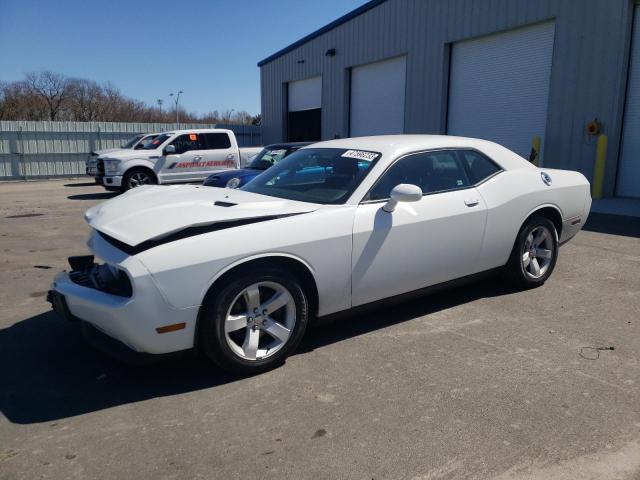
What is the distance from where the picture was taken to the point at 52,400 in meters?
3.17

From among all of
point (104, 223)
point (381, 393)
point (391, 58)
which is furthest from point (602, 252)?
point (391, 58)

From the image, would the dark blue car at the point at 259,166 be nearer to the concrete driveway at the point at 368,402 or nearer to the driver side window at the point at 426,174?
the concrete driveway at the point at 368,402

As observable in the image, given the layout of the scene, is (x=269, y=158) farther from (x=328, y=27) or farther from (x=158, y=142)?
(x=328, y=27)

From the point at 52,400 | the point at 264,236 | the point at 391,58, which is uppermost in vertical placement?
the point at 391,58

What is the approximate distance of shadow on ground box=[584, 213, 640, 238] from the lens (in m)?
8.19

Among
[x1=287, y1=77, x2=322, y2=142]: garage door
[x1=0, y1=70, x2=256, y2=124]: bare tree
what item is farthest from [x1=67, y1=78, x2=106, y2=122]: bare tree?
[x1=287, y1=77, x2=322, y2=142]: garage door

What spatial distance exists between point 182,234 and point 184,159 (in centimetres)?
1150

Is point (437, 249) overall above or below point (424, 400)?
above

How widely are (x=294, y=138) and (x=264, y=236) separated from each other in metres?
23.0

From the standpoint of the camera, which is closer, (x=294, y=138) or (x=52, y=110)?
(x=294, y=138)

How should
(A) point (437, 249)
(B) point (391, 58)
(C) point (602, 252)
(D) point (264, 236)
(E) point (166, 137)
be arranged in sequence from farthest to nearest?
(B) point (391, 58)
(E) point (166, 137)
(C) point (602, 252)
(A) point (437, 249)
(D) point (264, 236)

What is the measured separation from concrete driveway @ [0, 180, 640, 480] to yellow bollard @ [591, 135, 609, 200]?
7.97 metres

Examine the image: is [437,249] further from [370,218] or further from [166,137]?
[166,137]

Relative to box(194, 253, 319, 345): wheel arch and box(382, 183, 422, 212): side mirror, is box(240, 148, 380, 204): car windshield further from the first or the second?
box(194, 253, 319, 345): wheel arch
